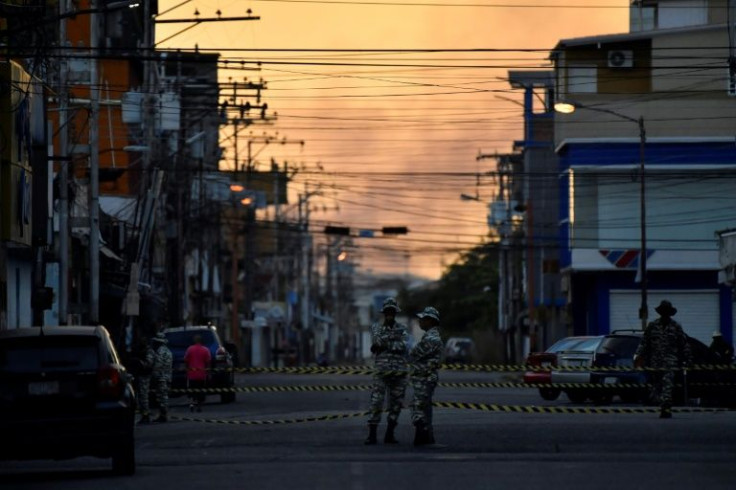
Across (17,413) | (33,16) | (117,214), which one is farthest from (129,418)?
(117,214)

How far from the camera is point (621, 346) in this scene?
3681 cm

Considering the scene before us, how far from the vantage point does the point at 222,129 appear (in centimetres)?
8100

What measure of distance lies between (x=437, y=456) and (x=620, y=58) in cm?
4320

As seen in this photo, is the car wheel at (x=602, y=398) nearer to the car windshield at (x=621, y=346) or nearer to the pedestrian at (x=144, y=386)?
the car windshield at (x=621, y=346)

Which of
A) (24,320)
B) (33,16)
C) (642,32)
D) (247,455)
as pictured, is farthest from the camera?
(642,32)

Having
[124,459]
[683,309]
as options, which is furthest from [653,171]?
[124,459]

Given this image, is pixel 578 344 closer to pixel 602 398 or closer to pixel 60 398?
pixel 602 398

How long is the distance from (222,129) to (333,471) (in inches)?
2492

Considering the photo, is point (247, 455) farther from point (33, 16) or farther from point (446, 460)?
point (33, 16)

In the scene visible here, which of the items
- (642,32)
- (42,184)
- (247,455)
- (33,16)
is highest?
(642,32)

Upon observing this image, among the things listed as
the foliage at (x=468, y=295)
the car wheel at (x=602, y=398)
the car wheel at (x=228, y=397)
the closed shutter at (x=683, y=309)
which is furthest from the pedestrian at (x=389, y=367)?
the foliage at (x=468, y=295)

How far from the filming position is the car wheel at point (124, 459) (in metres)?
18.5

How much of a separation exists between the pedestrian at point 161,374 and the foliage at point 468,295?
333 feet

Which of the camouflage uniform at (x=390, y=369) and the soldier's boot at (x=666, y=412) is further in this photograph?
the soldier's boot at (x=666, y=412)
